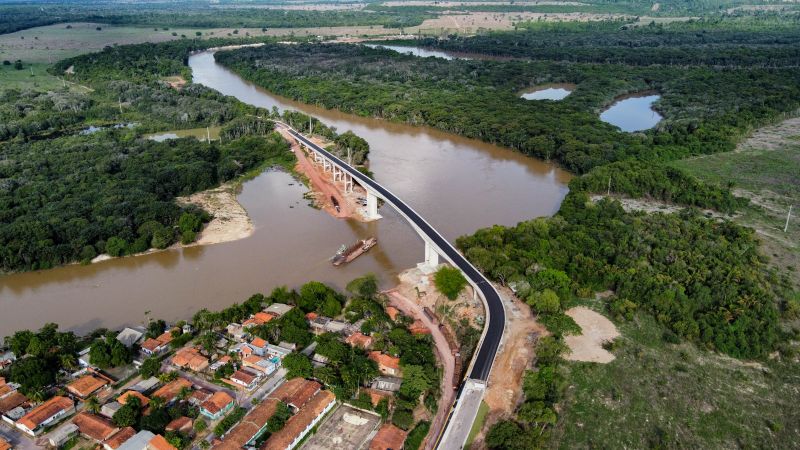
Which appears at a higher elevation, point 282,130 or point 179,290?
point 282,130

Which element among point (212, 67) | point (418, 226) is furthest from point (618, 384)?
point (212, 67)

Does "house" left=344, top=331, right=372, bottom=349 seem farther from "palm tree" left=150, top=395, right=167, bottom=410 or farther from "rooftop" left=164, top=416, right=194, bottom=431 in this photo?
"palm tree" left=150, top=395, right=167, bottom=410

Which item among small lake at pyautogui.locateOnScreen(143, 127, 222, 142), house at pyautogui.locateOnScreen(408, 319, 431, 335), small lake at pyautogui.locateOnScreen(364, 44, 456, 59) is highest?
small lake at pyautogui.locateOnScreen(364, 44, 456, 59)

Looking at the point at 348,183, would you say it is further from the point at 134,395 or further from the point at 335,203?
the point at 134,395

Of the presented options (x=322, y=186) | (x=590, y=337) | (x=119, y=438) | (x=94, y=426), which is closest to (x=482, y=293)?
(x=590, y=337)

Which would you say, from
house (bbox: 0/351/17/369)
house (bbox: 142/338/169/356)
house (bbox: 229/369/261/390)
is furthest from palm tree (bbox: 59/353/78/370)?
house (bbox: 229/369/261/390)

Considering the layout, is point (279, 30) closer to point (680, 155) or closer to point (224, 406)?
point (680, 155)

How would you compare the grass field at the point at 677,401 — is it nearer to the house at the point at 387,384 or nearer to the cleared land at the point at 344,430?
the house at the point at 387,384
